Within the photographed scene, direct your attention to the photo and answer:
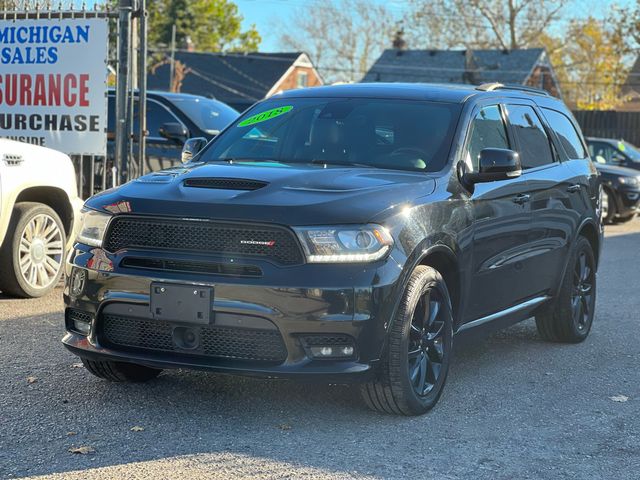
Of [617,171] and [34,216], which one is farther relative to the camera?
[617,171]

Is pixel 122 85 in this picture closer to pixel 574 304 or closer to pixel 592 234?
pixel 592 234

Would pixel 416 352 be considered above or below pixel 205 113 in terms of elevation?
below

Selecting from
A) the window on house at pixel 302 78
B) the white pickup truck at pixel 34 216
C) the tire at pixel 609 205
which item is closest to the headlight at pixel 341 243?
the white pickup truck at pixel 34 216

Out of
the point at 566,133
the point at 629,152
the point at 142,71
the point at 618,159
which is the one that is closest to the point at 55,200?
the point at 142,71

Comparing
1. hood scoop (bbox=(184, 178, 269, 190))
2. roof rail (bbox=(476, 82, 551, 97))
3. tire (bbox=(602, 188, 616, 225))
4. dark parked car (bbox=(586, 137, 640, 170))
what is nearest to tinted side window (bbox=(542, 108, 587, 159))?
roof rail (bbox=(476, 82, 551, 97))

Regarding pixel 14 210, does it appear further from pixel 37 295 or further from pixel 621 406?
pixel 621 406

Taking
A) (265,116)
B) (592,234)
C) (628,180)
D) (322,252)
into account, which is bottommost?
(628,180)

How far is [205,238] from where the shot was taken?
5.05 m

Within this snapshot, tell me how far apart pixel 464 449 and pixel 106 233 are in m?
2.03

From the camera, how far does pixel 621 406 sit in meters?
5.91

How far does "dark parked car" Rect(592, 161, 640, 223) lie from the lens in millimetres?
20125

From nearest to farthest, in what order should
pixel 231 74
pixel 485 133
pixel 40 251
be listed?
pixel 485 133 < pixel 40 251 < pixel 231 74

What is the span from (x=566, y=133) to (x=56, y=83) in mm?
5808

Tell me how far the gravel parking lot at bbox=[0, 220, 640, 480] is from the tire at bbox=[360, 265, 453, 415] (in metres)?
0.12
